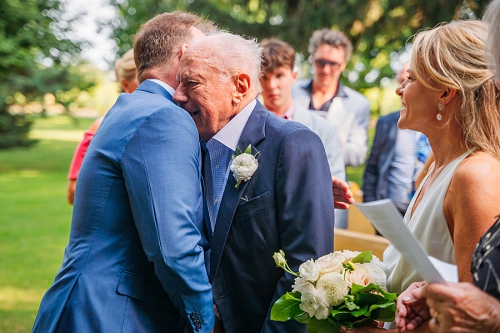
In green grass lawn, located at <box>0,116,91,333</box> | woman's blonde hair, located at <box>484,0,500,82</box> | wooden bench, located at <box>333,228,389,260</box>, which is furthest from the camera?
green grass lawn, located at <box>0,116,91,333</box>

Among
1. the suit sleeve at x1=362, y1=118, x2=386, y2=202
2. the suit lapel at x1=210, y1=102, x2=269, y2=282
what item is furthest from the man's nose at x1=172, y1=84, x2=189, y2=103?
the suit sleeve at x1=362, y1=118, x2=386, y2=202

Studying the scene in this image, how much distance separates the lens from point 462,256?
77.0 inches

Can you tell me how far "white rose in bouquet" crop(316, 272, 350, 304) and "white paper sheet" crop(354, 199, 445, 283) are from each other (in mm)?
401

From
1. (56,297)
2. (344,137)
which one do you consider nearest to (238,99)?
(56,297)

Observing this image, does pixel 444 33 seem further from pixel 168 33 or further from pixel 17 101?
pixel 17 101

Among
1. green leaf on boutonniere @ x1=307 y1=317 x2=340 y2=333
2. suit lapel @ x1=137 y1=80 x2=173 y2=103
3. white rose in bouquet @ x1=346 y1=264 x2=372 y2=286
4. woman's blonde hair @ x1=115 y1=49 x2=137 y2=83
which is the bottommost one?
green leaf on boutonniere @ x1=307 y1=317 x2=340 y2=333

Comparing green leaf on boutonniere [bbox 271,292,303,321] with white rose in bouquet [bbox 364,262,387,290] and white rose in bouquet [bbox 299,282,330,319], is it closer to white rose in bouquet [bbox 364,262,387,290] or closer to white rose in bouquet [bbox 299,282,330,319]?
white rose in bouquet [bbox 299,282,330,319]

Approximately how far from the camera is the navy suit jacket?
5715 millimetres

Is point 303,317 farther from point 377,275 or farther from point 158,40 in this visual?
point 158,40

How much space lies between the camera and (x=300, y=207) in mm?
2494

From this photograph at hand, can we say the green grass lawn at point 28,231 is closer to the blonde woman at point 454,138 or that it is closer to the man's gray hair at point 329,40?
the man's gray hair at point 329,40

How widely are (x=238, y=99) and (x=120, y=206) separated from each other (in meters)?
0.78

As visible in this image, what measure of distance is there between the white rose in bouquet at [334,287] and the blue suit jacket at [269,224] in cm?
40

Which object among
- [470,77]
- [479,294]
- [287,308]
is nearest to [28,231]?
[287,308]
